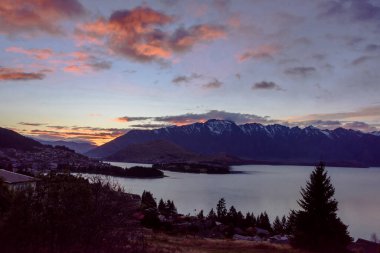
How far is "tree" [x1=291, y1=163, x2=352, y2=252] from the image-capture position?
3534cm

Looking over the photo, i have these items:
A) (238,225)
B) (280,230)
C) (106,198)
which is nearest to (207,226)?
(238,225)

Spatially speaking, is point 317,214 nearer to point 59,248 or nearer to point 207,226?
point 59,248

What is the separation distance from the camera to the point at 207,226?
82.1 meters

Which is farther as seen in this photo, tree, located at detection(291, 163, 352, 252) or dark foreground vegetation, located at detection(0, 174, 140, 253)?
tree, located at detection(291, 163, 352, 252)

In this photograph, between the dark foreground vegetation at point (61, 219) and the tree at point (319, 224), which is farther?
the tree at point (319, 224)

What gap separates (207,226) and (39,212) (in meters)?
64.7

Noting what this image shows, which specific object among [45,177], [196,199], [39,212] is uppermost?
[45,177]

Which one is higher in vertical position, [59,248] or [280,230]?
[59,248]

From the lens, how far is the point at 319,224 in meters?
35.8

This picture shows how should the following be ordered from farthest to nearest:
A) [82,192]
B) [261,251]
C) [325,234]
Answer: [325,234] < [261,251] < [82,192]

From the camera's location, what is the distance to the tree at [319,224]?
3534 cm

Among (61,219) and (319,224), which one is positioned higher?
(61,219)

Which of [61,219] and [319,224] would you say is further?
[319,224]

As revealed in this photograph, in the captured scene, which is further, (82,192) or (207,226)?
(207,226)
